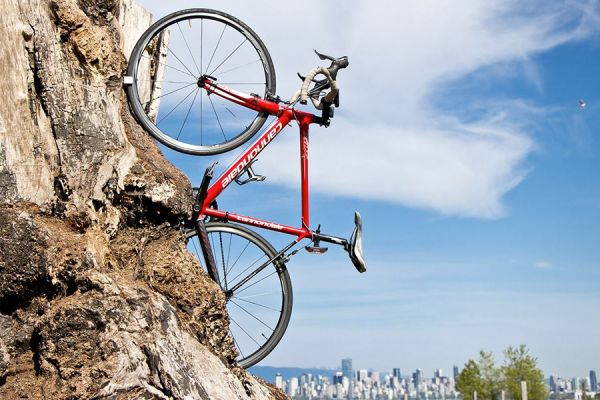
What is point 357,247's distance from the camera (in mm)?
9195

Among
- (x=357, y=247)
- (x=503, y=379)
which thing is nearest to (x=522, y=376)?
(x=503, y=379)

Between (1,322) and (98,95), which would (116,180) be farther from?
(1,322)

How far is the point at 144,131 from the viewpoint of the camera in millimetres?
9008

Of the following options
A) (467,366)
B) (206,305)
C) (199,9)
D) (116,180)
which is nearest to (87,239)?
(116,180)

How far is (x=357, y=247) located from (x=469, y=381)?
59.0 m

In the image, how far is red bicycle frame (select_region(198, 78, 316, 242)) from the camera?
895 centimetres

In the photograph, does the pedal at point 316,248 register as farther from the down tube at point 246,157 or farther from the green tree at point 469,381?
the green tree at point 469,381

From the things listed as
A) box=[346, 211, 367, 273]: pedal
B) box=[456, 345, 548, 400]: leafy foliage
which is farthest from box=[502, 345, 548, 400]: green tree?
box=[346, 211, 367, 273]: pedal

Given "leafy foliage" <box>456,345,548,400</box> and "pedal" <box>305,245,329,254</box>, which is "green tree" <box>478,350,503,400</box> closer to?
"leafy foliage" <box>456,345,548,400</box>

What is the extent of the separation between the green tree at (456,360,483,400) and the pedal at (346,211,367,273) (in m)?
57.3

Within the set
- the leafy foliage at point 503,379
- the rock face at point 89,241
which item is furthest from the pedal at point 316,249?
the leafy foliage at point 503,379

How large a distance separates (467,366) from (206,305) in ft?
203

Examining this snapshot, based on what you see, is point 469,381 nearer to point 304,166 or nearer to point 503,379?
point 503,379

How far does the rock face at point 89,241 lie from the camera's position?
21.6 feet
